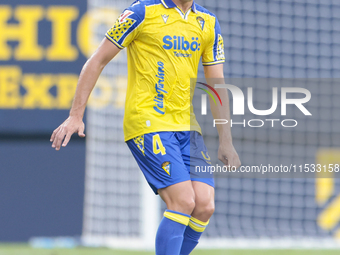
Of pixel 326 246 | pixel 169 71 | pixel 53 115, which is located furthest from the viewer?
pixel 53 115

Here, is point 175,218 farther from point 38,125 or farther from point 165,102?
point 38,125

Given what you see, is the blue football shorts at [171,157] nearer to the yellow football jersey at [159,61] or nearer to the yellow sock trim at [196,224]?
the yellow football jersey at [159,61]

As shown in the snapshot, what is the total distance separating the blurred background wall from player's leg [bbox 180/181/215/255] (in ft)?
11.7

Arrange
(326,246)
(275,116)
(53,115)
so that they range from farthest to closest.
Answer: (275,116) < (53,115) < (326,246)

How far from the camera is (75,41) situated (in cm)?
675

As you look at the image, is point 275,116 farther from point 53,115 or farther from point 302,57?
point 53,115

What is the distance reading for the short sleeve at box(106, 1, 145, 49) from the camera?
9.91 ft

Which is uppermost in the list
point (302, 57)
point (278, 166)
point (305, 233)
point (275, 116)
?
point (302, 57)

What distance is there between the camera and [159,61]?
10.2 feet

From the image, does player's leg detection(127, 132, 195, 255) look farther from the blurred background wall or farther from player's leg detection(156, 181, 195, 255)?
the blurred background wall

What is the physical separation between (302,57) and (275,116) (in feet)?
2.68

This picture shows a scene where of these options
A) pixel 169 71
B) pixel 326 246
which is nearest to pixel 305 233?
pixel 326 246

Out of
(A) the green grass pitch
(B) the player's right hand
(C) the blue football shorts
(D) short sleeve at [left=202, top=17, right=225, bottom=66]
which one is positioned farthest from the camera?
(A) the green grass pitch

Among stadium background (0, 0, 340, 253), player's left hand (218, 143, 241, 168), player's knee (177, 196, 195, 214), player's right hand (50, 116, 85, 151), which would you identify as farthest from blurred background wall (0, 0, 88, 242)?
player's knee (177, 196, 195, 214)
